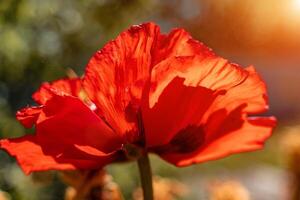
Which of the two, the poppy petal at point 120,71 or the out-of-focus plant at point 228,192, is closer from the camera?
the poppy petal at point 120,71

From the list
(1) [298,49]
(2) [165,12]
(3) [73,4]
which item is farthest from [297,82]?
(3) [73,4]

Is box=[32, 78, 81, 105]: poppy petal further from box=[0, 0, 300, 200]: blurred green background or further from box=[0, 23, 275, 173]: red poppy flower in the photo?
box=[0, 0, 300, 200]: blurred green background

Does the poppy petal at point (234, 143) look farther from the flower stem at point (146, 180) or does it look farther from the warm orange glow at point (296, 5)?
the warm orange glow at point (296, 5)

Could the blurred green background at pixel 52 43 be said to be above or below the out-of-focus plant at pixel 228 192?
below

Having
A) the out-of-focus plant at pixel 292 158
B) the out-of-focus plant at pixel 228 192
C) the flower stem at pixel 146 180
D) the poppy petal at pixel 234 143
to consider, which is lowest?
the out-of-focus plant at pixel 228 192

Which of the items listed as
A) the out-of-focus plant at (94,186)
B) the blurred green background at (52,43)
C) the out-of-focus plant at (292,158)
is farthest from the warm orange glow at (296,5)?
the out-of-focus plant at (94,186)

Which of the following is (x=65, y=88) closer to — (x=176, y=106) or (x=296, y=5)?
(x=176, y=106)

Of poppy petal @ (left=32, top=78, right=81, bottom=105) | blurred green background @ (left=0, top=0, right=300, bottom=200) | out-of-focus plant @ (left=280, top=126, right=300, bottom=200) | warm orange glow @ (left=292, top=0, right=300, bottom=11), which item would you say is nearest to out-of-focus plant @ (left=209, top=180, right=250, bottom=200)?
out-of-focus plant @ (left=280, top=126, right=300, bottom=200)

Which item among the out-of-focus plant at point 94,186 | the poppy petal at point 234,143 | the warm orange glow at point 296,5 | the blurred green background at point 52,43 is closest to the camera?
the poppy petal at point 234,143
